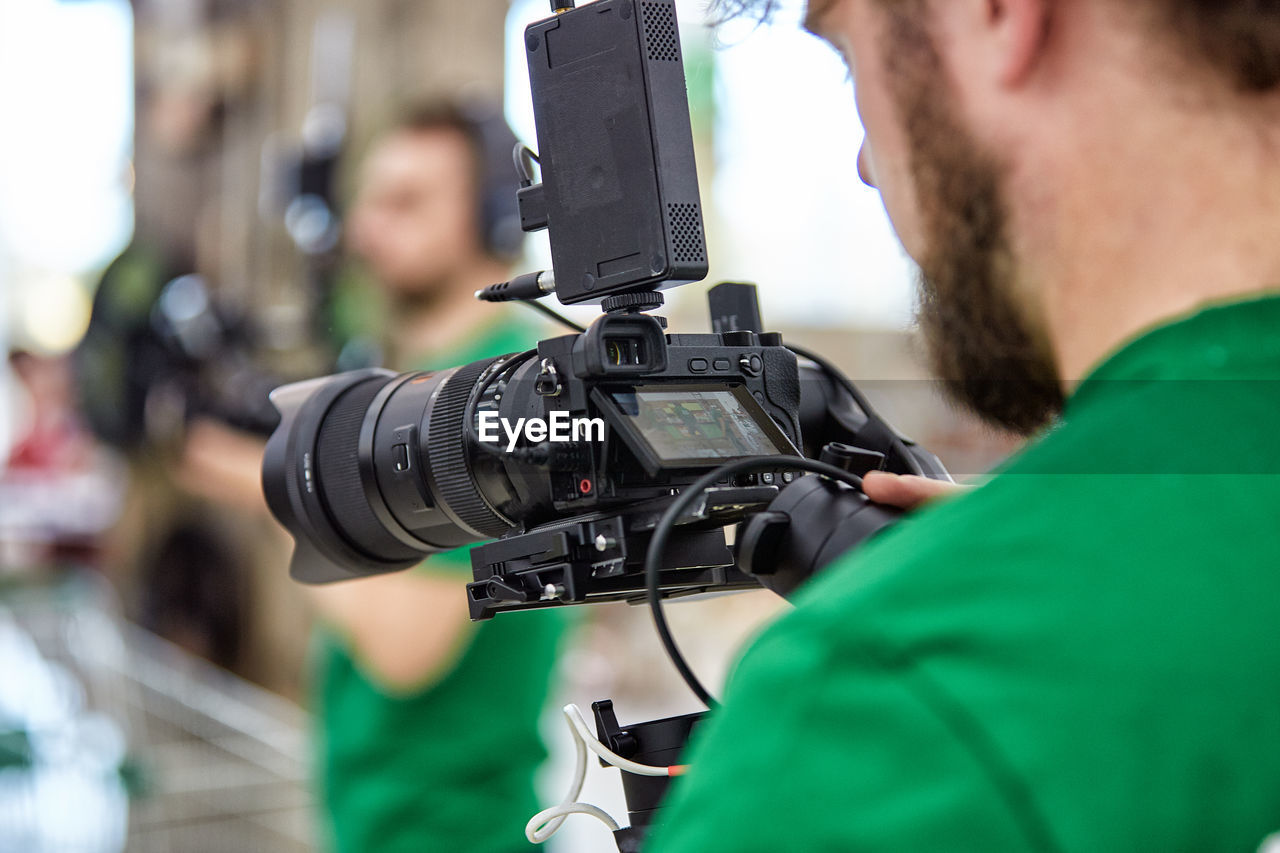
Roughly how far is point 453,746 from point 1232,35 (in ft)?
3.63

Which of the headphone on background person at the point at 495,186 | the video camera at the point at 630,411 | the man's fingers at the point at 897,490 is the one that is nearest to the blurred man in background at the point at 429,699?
the headphone on background person at the point at 495,186

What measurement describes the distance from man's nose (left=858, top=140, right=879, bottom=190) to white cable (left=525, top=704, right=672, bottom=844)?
0.31 metres

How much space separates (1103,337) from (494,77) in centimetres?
241

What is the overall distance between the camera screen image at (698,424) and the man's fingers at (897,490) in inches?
3.3

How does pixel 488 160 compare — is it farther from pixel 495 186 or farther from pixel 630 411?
pixel 630 411

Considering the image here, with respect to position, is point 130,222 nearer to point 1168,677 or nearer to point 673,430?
point 673,430

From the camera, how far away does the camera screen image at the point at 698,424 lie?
632 millimetres

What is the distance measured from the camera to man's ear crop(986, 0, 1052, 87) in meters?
0.48

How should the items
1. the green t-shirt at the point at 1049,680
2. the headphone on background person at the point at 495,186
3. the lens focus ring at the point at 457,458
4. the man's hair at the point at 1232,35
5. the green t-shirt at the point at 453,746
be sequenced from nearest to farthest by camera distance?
the green t-shirt at the point at 1049,680 → the man's hair at the point at 1232,35 → the lens focus ring at the point at 457,458 → the green t-shirt at the point at 453,746 → the headphone on background person at the point at 495,186

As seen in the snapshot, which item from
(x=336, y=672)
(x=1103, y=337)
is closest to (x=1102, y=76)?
(x=1103, y=337)

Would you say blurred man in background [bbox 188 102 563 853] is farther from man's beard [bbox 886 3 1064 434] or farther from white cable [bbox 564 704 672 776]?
man's beard [bbox 886 3 1064 434]

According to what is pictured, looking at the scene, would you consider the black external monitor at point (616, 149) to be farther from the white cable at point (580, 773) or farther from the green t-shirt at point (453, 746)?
the green t-shirt at point (453, 746)

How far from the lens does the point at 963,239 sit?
1.74 feet

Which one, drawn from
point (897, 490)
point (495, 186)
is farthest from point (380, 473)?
point (495, 186)
